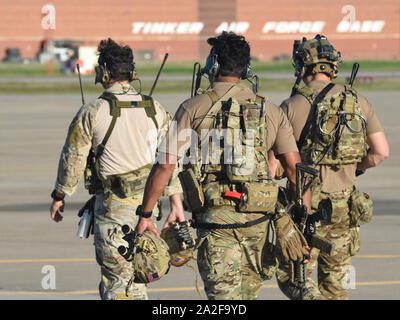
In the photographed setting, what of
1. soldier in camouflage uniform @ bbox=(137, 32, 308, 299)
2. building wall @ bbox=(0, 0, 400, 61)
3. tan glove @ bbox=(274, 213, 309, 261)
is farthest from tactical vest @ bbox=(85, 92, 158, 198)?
building wall @ bbox=(0, 0, 400, 61)

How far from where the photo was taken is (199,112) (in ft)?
20.5

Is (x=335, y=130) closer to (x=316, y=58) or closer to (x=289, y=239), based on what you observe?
(x=316, y=58)

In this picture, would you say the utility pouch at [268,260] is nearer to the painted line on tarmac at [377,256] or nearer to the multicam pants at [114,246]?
the multicam pants at [114,246]

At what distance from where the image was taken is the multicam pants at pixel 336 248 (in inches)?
285

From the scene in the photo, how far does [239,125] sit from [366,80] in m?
49.3

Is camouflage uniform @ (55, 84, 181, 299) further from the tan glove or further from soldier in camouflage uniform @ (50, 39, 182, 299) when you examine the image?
the tan glove

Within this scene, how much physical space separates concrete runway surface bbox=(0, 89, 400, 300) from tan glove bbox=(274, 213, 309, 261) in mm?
2402

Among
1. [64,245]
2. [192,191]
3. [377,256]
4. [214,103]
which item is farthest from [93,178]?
[377,256]

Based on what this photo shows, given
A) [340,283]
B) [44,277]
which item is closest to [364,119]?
[340,283]

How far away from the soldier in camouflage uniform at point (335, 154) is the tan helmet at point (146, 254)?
133 cm

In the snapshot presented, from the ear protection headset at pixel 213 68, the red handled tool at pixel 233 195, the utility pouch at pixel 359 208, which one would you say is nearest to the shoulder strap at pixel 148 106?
the ear protection headset at pixel 213 68

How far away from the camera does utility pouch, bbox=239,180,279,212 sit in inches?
243

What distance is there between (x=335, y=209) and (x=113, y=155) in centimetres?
164

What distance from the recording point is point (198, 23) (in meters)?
108
